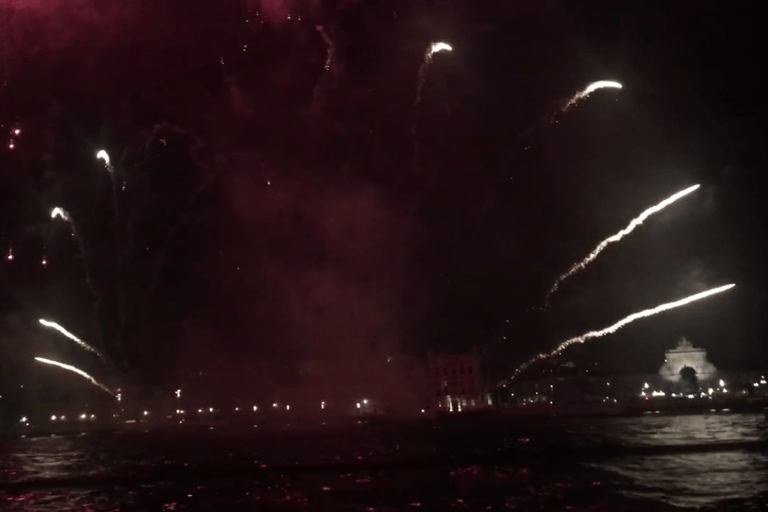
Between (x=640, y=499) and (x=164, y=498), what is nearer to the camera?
(x=640, y=499)

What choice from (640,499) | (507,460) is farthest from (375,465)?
(640,499)

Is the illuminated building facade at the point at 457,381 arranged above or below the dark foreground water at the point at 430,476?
above

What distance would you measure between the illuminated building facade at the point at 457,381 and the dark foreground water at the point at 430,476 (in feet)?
203

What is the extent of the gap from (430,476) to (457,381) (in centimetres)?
7953

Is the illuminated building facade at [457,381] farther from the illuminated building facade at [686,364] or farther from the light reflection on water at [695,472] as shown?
the light reflection on water at [695,472]

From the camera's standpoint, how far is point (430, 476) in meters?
20.4

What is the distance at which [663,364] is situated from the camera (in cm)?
11306

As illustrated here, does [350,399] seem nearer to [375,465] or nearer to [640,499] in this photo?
[375,465]

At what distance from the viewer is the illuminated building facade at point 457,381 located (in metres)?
95.6

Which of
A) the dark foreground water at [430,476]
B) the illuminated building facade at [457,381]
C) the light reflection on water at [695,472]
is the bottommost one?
the light reflection on water at [695,472]

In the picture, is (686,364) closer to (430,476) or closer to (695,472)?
(695,472)

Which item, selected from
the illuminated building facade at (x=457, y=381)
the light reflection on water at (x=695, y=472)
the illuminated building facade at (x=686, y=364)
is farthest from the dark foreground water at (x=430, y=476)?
the illuminated building facade at (x=686, y=364)

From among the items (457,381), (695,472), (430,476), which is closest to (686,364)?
(457,381)

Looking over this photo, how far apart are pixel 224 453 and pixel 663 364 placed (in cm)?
9341
